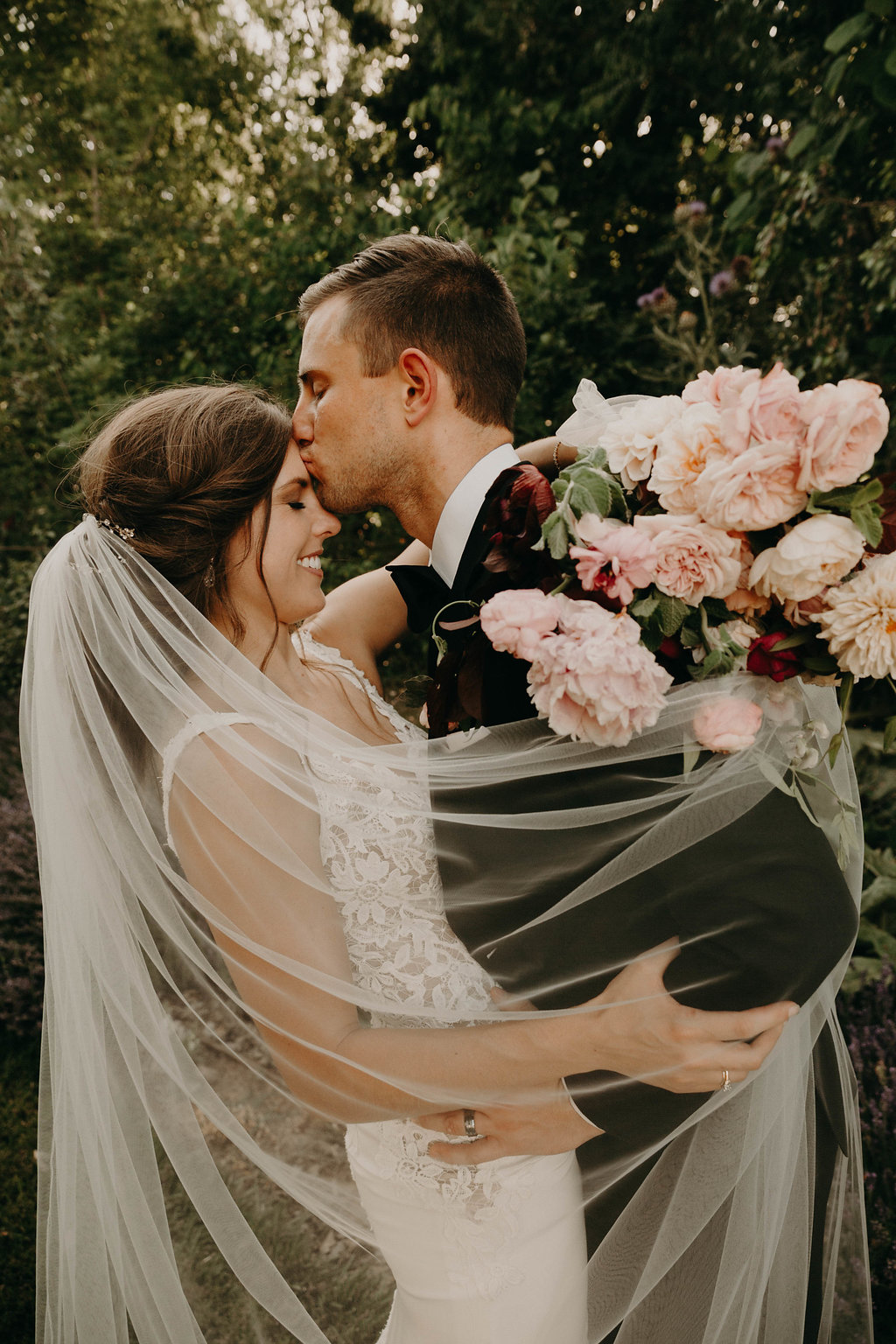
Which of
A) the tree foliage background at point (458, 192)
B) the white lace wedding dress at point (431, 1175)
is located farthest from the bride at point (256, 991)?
the tree foliage background at point (458, 192)

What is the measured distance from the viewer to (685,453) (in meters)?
1.31

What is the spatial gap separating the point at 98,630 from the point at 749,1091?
4.88ft

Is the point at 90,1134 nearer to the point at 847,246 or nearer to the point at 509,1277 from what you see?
the point at 509,1277

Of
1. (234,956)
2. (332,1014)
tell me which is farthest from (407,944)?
(234,956)

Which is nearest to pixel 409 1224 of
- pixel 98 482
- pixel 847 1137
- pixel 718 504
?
pixel 847 1137

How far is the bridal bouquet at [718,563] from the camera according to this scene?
1208 millimetres

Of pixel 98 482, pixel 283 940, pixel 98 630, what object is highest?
pixel 98 482

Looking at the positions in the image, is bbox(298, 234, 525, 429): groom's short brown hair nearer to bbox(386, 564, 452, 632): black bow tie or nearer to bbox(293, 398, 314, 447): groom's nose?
bbox(293, 398, 314, 447): groom's nose

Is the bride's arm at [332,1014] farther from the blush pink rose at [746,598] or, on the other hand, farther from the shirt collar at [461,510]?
the shirt collar at [461,510]

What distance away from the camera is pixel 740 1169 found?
158cm

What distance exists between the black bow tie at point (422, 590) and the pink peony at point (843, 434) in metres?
0.99

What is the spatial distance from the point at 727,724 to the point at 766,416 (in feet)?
1.44

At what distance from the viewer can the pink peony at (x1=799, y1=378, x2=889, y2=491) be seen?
1.17m

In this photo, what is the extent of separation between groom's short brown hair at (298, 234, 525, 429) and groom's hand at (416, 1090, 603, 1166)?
147cm
